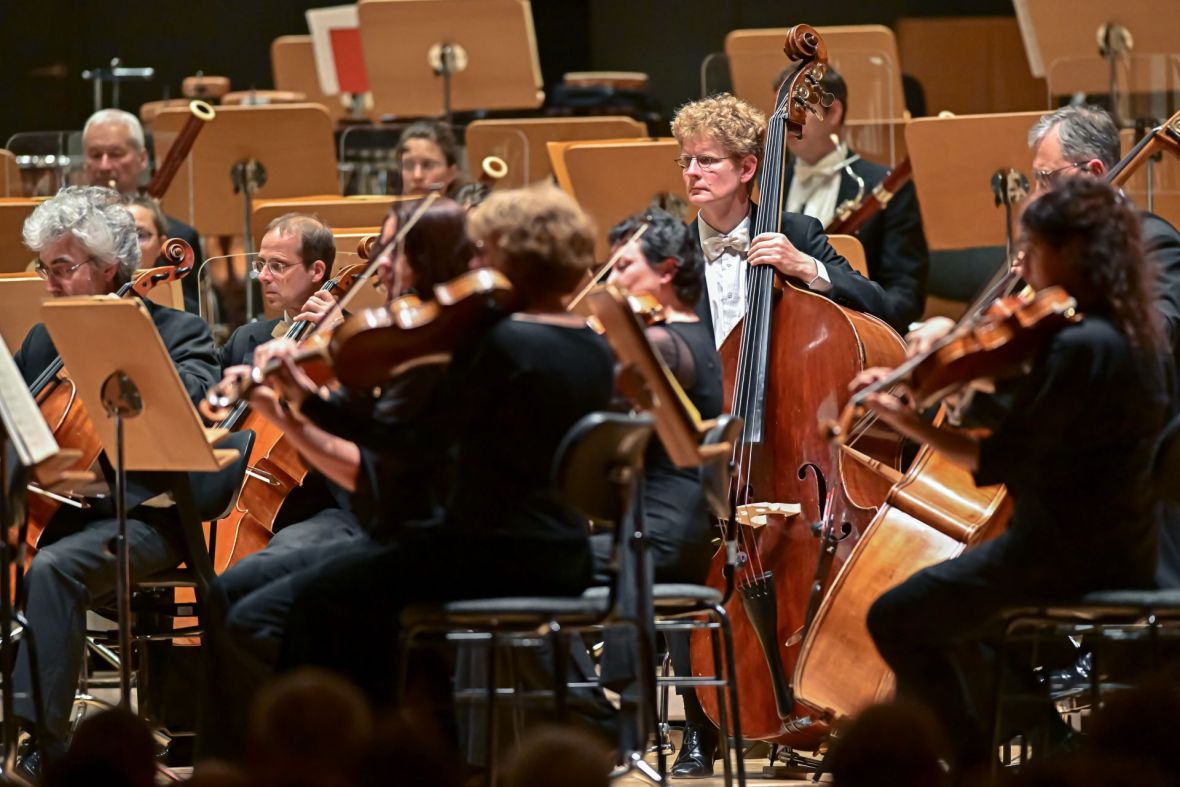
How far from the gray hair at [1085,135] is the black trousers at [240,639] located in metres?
1.65

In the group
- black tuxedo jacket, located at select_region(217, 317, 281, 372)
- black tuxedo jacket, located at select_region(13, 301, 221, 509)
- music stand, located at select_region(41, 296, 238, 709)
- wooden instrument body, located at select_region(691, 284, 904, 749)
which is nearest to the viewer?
music stand, located at select_region(41, 296, 238, 709)

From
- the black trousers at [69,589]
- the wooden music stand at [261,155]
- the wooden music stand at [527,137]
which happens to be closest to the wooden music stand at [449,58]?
the wooden music stand at [527,137]

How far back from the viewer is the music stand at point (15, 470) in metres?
2.91

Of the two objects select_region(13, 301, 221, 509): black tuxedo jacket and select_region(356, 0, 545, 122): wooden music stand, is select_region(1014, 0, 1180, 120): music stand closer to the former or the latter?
select_region(356, 0, 545, 122): wooden music stand

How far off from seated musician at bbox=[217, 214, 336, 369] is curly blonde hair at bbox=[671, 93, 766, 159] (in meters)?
0.90

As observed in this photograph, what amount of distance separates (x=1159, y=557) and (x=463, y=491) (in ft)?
3.89

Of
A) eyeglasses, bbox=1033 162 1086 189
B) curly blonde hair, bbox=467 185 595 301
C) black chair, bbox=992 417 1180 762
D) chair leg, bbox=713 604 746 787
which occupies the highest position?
curly blonde hair, bbox=467 185 595 301

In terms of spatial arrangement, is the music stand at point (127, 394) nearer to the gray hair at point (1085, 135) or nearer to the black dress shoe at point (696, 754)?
the black dress shoe at point (696, 754)

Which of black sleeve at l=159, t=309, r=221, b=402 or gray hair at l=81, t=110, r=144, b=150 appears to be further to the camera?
gray hair at l=81, t=110, r=144, b=150

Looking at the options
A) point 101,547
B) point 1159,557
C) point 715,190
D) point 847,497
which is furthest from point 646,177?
point 1159,557

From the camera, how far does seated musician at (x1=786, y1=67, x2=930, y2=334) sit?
15.8 feet

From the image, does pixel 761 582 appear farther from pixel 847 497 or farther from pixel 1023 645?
pixel 1023 645

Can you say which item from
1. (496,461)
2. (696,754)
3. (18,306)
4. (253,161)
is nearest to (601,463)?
(496,461)

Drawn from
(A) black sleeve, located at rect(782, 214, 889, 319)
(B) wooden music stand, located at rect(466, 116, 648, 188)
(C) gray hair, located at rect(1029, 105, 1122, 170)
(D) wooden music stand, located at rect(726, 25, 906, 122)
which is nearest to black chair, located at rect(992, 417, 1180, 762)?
(C) gray hair, located at rect(1029, 105, 1122, 170)
